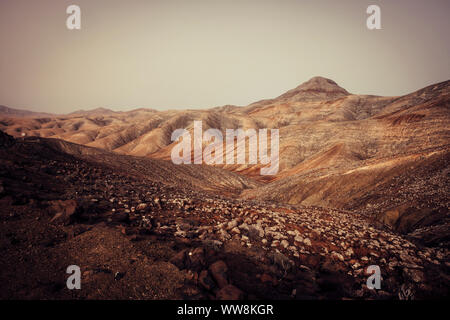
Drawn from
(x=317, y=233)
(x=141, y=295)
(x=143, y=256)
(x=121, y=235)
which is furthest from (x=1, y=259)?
(x=317, y=233)

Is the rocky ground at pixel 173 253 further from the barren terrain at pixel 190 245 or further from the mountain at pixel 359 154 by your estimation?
the mountain at pixel 359 154

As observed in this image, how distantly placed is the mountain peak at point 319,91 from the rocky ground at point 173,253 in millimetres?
171920

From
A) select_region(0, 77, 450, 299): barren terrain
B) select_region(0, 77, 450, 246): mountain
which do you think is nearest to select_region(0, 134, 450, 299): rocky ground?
select_region(0, 77, 450, 299): barren terrain

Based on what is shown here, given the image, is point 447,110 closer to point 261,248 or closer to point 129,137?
point 261,248

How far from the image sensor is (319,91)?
17262 cm

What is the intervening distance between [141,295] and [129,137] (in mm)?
117174

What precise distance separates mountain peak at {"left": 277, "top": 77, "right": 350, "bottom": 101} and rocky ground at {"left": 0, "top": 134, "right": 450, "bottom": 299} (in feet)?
564

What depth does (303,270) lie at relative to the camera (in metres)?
5.00

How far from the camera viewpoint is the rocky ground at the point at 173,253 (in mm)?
3549

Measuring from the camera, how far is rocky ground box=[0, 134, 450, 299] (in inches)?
140

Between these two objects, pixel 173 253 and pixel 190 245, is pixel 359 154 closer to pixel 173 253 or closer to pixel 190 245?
pixel 190 245

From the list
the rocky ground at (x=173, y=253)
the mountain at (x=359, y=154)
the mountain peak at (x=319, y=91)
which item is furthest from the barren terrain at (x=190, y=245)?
the mountain peak at (x=319, y=91)

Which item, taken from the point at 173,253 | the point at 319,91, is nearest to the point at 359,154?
the point at 173,253

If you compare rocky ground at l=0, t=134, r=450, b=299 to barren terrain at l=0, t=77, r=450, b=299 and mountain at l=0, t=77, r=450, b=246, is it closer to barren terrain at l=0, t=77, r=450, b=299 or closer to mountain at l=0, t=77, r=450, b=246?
barren terrain at l=0, t=77, r=450, b=299
